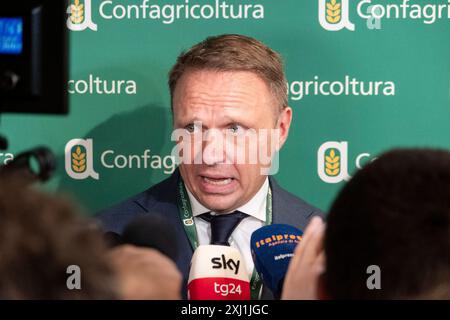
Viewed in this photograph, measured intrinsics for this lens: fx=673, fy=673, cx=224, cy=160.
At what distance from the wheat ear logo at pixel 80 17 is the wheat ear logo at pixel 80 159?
44cm

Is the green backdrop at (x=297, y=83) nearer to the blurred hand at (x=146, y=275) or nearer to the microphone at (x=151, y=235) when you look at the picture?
the microphone at (x=151, y=235)

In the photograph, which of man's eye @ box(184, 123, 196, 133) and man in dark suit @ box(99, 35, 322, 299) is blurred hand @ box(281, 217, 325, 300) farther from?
man's eye @ box(184, 123, 196, 133)

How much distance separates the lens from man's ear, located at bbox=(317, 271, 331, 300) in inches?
47.6

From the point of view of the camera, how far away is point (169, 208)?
251 centimetres

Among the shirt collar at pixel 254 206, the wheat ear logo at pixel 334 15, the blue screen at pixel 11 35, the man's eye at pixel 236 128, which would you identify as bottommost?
the shirt collar at pixel 254 206

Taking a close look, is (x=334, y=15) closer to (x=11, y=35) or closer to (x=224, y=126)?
(x=224, y=126)

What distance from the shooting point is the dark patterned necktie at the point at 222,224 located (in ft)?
7.93

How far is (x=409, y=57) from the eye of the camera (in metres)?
2.49

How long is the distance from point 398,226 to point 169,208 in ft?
4.98

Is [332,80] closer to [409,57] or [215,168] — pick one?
[409,57]

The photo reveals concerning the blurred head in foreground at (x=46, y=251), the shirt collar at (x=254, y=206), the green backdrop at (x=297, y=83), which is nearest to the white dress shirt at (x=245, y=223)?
the shirt collar at (x=254, y=206)

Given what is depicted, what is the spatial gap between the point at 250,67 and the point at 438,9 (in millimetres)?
730

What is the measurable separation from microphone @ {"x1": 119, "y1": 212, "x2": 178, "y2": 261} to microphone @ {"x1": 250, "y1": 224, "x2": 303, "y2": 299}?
521 millimetres

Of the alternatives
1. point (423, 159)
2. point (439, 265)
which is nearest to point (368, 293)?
point (439, 265)
